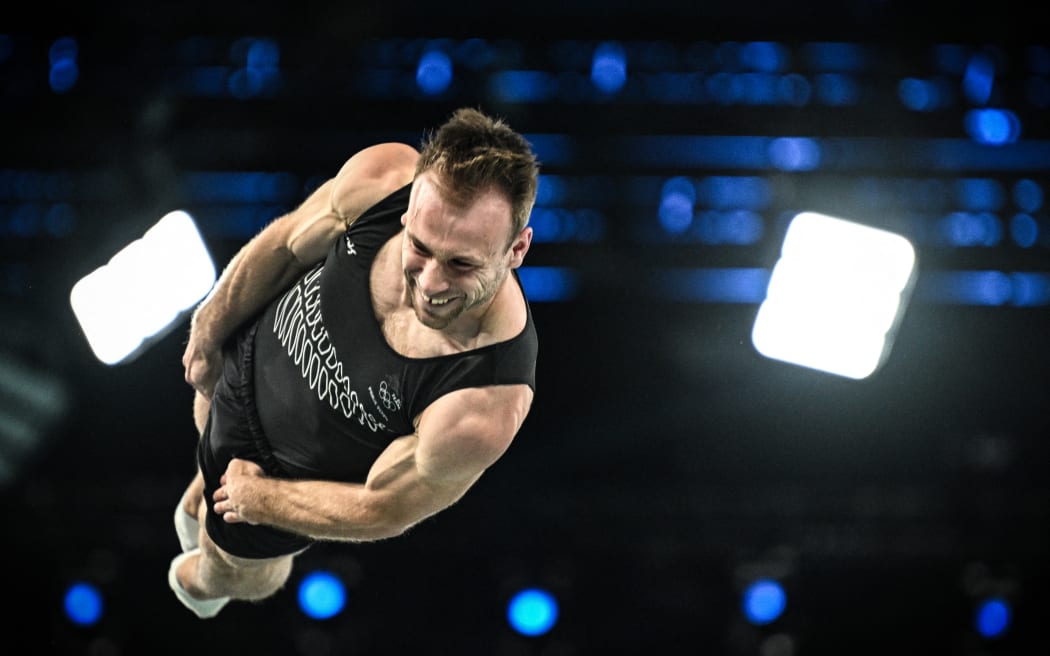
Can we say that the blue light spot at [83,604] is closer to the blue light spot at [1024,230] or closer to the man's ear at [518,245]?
the man's ear at [518,245]

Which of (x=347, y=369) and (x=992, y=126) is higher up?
(x=992, y=126)

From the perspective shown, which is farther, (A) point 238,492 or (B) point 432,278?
(A) point 238,492

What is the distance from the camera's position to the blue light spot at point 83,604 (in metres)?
5.02

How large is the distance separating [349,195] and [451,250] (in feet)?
1.51

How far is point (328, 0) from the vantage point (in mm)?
4812

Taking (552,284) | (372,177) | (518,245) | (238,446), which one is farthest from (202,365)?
(552,284)

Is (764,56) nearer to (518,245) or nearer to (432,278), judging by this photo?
(518,245)

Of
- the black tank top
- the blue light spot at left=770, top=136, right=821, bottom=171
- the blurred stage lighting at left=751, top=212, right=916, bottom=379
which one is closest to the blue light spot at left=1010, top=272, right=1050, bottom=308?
the blurred stage lighting at left=751, top=212, right=916, bottom=379

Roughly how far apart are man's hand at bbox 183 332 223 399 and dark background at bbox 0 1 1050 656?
6.34 ft

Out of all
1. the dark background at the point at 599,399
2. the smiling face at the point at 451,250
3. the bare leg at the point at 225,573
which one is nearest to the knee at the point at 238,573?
the bare leg at the point at 225,573

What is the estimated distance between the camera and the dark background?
477 centimetres

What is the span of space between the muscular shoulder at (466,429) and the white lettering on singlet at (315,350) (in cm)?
18

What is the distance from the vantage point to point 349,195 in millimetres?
2498

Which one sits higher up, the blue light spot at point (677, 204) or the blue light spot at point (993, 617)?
the blue light spot at point (677, 204)
